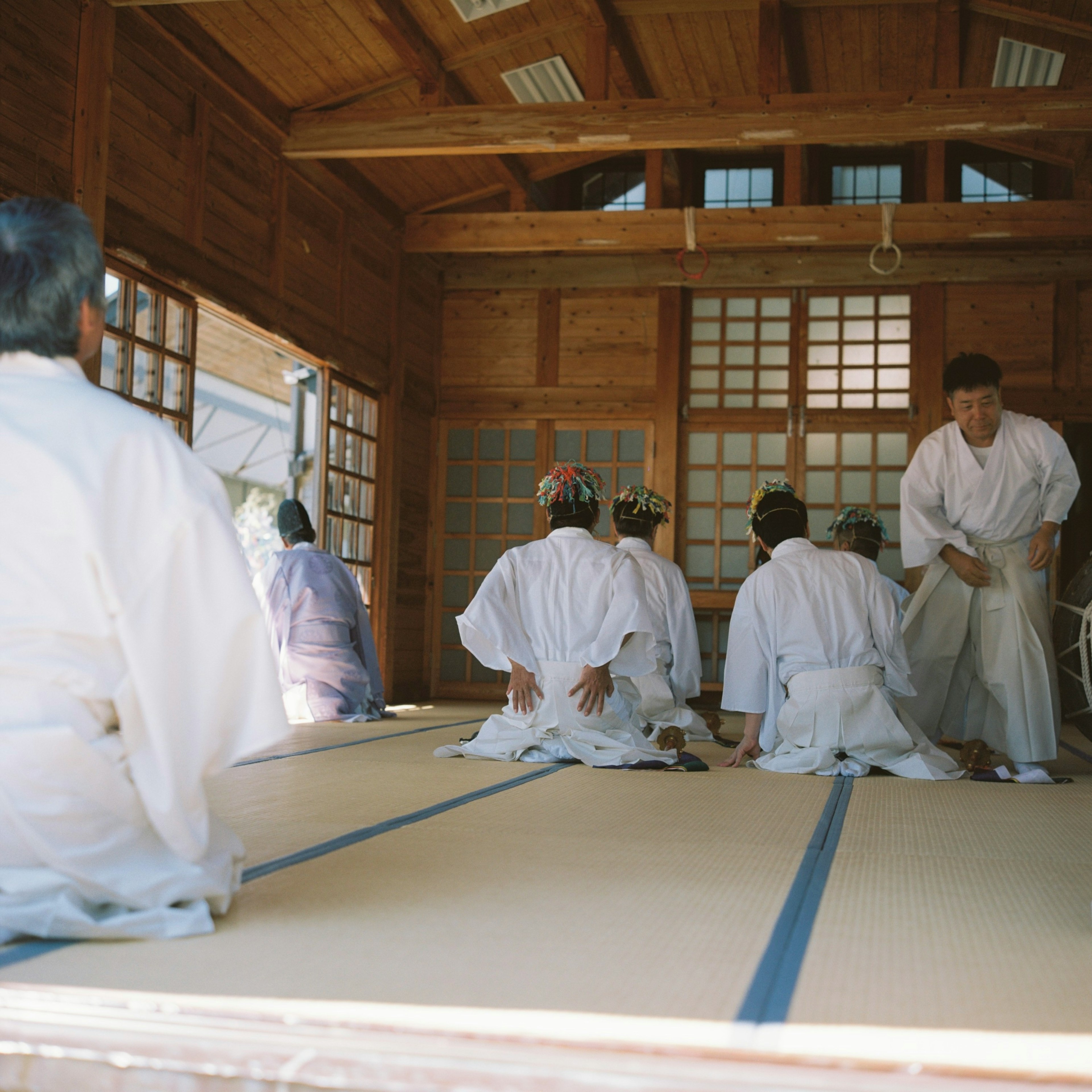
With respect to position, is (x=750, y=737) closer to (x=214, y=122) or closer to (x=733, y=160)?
(x=214, y=122)

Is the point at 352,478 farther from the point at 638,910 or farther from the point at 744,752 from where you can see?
the point at 638,910

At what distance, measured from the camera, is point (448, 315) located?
26.5 feet

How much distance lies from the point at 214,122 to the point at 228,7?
489 mm

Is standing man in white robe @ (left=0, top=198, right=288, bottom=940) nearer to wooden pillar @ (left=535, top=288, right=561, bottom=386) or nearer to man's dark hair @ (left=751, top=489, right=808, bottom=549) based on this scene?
man's dark hair @ (left=751, top=489, right=808, bottom=549)

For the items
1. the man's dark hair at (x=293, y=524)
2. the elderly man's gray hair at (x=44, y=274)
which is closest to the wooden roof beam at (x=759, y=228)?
the man's dark hair at (x=293, y=524)

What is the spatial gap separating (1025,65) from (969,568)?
4.02 m

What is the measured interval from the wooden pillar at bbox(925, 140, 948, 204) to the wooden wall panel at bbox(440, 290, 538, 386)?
2578 millimetres

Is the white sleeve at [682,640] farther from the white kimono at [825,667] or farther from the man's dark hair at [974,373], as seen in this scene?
the man's dark hair at [974,373]

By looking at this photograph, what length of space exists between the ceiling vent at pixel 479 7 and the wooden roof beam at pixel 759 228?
4.44ft

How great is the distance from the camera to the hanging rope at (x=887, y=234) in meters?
6.02

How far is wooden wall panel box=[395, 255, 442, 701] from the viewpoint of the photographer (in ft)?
24.5

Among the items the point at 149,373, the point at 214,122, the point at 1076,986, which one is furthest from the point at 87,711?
the point at 214,122

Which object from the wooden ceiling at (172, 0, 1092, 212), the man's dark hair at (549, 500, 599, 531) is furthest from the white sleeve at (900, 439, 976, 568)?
the wooden ceiling at (172, 0, 1092, 212)

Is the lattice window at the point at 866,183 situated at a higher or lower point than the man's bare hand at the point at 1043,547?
higher
